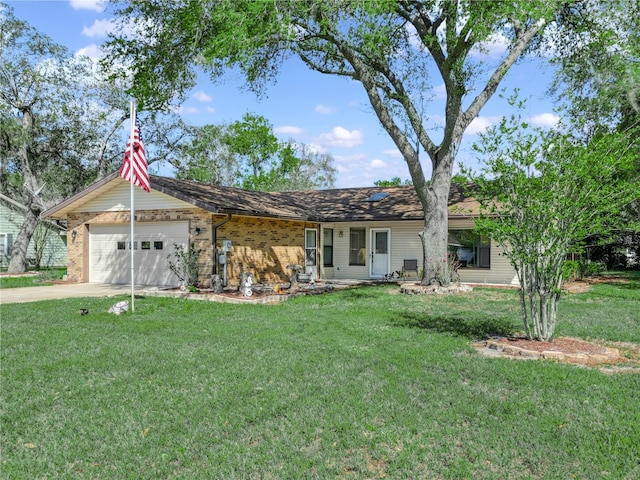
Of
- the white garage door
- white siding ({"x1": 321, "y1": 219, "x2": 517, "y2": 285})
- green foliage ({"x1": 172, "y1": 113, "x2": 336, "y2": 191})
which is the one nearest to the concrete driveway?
the white garage door

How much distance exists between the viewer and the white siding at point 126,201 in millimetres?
15727

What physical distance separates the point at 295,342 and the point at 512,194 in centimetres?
369

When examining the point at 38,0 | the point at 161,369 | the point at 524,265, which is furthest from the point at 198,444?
the point at 38,0

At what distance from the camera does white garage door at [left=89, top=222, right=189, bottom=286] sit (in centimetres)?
1586

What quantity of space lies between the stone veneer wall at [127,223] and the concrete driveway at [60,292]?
38.2 inches

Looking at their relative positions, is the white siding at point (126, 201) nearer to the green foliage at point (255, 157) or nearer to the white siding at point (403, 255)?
the white siding at point (403, 255)

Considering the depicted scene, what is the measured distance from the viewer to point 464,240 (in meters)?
17.6

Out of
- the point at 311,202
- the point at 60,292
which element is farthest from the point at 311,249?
the point at 60,292

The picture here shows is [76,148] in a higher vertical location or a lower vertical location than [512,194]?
higher

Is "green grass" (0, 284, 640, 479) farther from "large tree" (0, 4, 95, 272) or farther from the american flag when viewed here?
"large tree" (0, 4, 95, 272)

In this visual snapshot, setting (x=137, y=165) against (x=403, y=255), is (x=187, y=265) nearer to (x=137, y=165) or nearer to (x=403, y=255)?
(x=137, y=165)

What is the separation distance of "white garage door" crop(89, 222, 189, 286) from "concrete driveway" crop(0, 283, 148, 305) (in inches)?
25.6

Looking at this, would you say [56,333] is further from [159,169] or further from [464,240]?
[159,169]

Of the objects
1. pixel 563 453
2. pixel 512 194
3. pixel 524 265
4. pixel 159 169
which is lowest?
pixel 563 453
